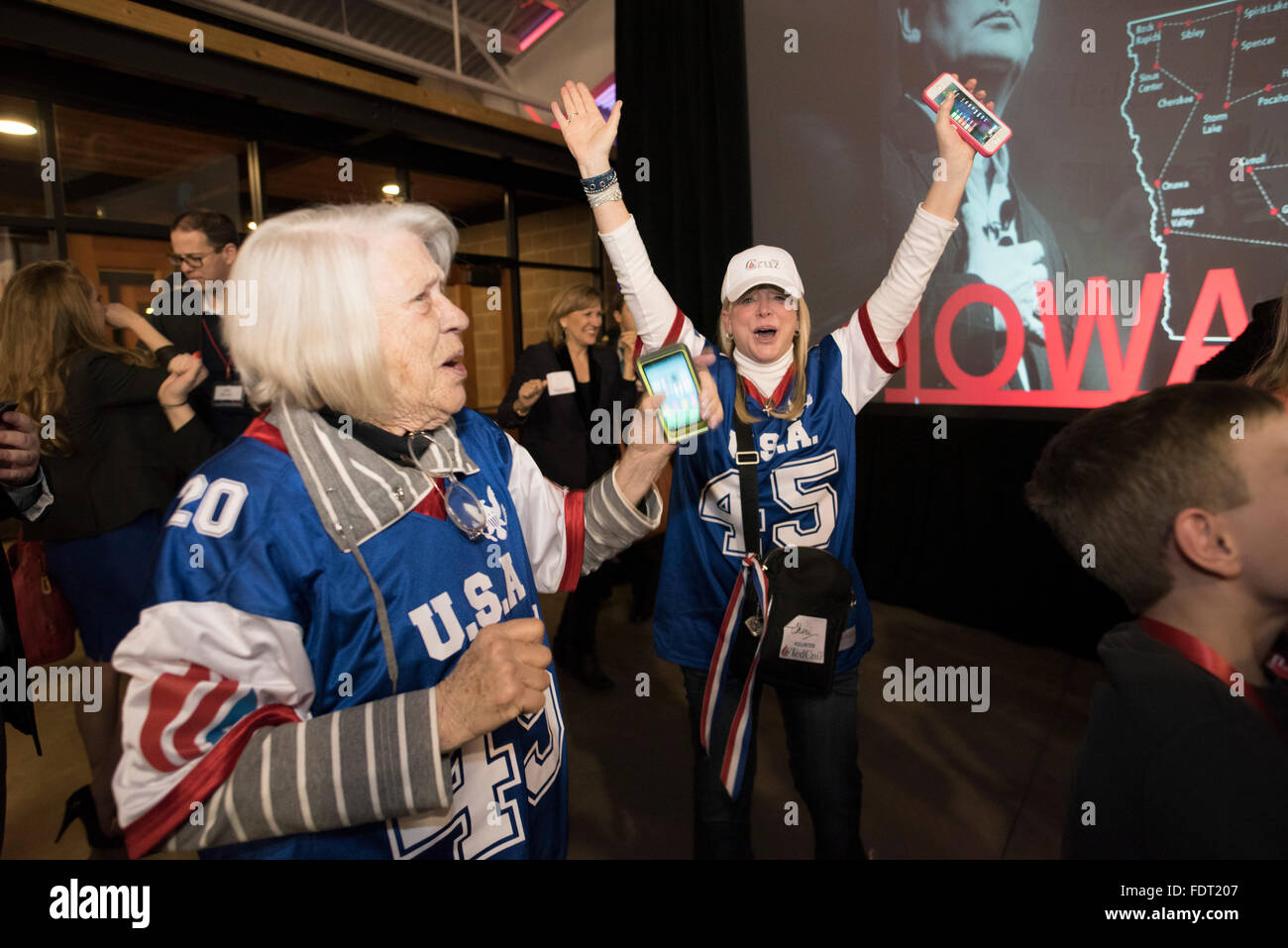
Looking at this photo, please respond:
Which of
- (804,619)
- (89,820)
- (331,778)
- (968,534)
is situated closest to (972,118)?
(804,619)


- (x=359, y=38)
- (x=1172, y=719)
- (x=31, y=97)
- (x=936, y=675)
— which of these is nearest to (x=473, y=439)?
(x=1172, y=719)

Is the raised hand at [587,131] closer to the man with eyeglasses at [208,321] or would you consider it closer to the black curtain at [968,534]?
the man with eyeglasses at [208,321]

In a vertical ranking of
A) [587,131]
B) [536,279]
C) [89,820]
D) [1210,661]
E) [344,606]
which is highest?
[536,279]

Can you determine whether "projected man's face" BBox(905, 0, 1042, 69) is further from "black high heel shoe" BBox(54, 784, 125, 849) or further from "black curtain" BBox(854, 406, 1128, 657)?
"black high heel shoe" BBox(54, 784, 125, 849)

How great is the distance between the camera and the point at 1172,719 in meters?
0.77

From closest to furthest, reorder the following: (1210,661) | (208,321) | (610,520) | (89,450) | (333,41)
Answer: (1210,661) → (610,520) → (89,450) → (208,321) → (333,41)

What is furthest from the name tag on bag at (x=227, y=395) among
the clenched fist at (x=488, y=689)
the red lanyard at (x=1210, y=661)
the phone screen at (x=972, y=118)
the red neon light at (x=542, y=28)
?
the red neon light at (x=542, y=28)

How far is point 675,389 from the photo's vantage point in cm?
123

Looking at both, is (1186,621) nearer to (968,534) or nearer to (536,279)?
(968,534)

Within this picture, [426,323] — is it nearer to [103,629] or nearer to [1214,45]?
[103,629]

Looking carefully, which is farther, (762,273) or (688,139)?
(688,139)

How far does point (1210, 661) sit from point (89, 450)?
2522mm

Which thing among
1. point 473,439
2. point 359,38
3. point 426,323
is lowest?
point 473,439
